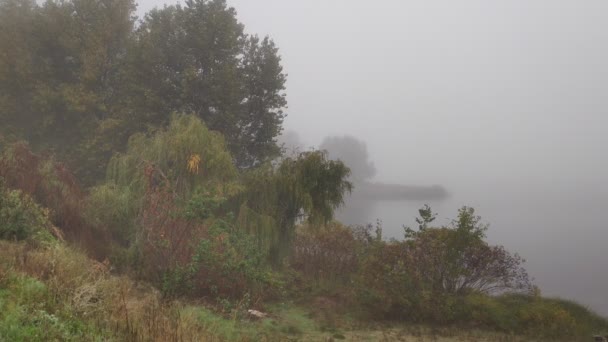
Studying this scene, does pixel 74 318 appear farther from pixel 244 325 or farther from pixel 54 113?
pixel 54 113

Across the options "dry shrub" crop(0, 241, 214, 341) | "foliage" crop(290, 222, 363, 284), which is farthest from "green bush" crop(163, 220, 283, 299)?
"foliage" crop(290, 222, 363, 284)

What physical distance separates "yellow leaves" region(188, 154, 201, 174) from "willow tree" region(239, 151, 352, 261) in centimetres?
195

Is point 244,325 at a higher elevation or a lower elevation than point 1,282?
lower

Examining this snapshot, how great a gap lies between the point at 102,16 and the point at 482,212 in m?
48.1

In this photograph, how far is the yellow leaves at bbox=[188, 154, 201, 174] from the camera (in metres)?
13.6

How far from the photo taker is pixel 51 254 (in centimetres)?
759

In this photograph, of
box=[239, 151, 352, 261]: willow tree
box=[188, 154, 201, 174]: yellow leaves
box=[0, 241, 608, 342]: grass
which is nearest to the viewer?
box=[0, 241, 608, 342]: grass

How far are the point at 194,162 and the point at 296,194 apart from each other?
3734mm

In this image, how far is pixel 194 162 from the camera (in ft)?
44.8

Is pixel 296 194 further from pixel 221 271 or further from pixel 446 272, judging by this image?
pixel 446 272

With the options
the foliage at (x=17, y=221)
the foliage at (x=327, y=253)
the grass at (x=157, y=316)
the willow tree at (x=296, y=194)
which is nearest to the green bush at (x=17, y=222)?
the foliage at (x=17, y=221)

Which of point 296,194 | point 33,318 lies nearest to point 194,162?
point 296,194

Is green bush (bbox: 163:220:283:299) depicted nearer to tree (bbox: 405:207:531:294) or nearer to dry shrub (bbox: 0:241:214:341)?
dry shrub (bbox: 0:241:214:341)

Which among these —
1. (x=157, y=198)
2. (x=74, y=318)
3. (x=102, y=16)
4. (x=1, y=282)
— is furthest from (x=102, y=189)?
(x=102, y=16)
